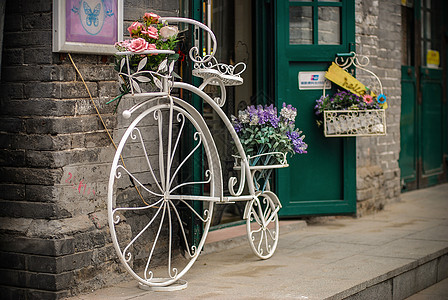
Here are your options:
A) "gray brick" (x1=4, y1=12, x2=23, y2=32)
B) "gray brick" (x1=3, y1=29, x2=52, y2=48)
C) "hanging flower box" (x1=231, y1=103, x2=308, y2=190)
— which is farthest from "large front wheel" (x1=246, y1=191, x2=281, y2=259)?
"gray brick" (x1=4, y1=12, x2=23, y2=32)

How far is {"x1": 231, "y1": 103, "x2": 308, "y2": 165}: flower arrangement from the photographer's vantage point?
499 cm

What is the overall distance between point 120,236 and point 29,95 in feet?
3.24

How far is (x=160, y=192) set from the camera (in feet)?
15.9

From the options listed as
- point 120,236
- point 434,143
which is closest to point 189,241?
point 120,236

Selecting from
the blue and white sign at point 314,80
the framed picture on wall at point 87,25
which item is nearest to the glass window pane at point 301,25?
the blue and white sign at point 314,80

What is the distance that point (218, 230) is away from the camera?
19.1 ft

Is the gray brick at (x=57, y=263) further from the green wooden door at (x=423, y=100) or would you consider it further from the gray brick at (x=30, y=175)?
the green wooden door at (x=423, y=100)

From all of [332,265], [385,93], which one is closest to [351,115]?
[385,93]

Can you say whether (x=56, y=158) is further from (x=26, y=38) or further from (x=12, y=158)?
(x=26, y=38)

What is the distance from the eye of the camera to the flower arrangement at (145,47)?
3.75m

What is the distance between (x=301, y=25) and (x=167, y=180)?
264 centimetres

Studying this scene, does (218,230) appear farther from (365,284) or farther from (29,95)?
(29,95)

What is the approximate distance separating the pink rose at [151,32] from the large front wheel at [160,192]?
414 millimetres

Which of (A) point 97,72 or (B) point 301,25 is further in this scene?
(B) point 301,25
